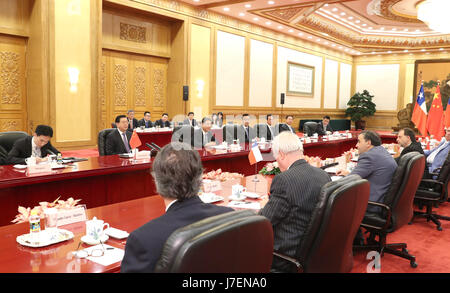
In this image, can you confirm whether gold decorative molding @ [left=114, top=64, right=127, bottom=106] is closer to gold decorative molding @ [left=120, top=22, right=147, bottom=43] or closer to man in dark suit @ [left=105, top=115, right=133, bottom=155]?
gold decorative molding @ [left=120, top=22, right=147, bottom=43]

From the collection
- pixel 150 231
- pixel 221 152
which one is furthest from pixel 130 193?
pixel 150 231

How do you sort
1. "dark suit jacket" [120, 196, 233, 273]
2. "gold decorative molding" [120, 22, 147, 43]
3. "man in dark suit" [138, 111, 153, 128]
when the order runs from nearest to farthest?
"dark suit jacket" [120, 196, 233, 273]
"man in dark suit" [138, 111, 153, 128]
"gold decorative molding" [120, 22, 147, 43]

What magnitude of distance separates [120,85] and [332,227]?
8895 millimetres

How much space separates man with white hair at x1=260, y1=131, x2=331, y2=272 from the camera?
6.26 ft

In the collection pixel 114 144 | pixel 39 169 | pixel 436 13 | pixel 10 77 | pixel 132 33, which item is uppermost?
pixel 436 13

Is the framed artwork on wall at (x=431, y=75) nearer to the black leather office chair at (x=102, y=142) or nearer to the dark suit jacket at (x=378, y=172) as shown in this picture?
the dark suit jacket at (x=378, y=172)

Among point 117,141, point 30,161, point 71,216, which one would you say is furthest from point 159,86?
point 71,216

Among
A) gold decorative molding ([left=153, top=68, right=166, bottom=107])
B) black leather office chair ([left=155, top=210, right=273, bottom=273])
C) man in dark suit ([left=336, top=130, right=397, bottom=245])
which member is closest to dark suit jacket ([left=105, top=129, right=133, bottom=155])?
man in dark suit ([left=336, top=130, right=397, bottom=245])

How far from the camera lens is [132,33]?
990 cm

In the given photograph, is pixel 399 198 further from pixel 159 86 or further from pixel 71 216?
pixel 159 86

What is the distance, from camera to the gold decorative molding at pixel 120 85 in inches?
384

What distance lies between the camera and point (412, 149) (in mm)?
4496

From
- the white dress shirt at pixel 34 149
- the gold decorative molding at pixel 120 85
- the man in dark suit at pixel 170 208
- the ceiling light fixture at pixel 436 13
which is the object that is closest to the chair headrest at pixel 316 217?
the man in dark suit at pixel 170 208

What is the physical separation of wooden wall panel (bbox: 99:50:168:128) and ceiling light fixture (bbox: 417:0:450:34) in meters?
7.15
